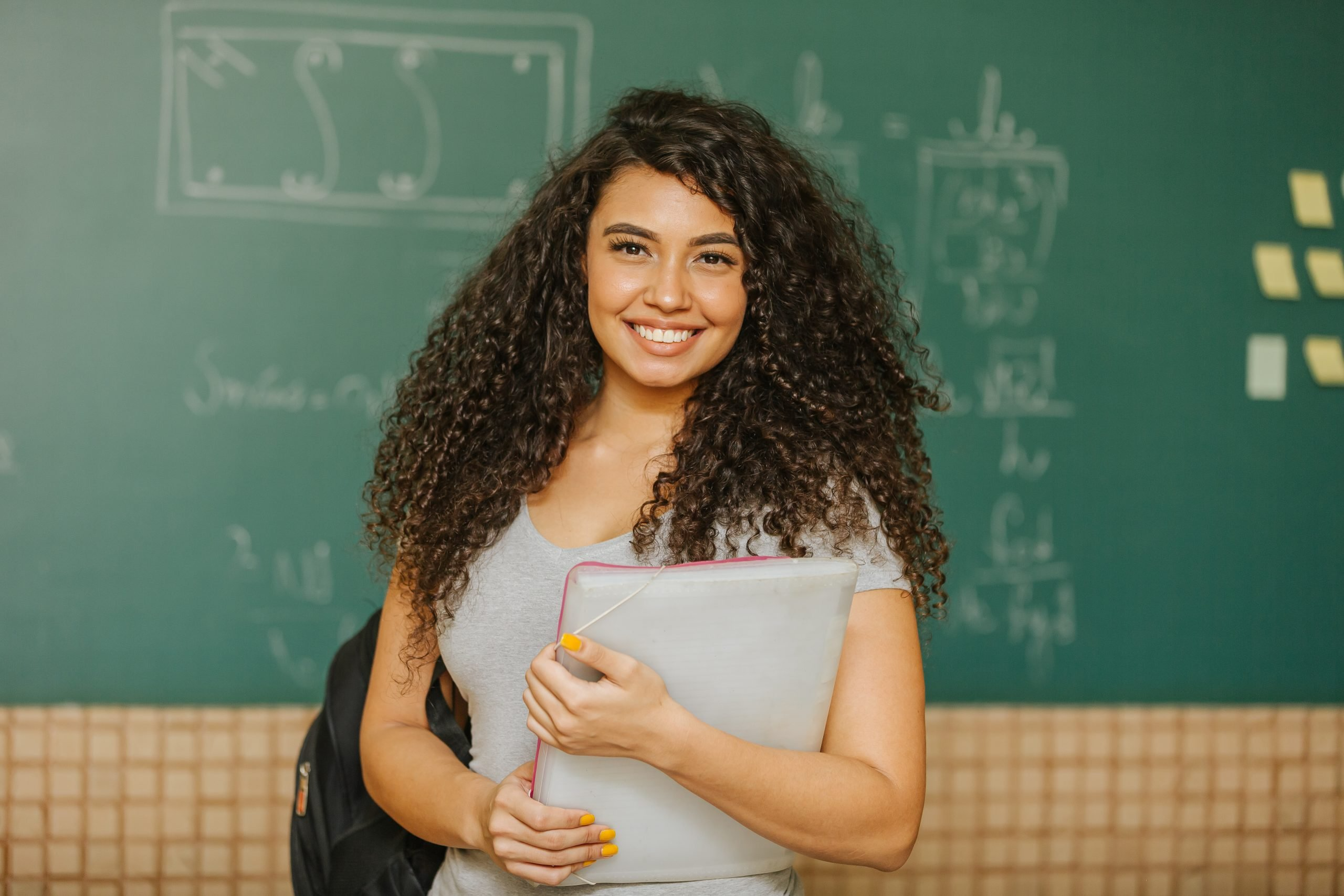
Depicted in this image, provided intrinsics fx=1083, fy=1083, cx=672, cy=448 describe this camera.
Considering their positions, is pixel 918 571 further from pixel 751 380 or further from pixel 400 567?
pixel 400 567

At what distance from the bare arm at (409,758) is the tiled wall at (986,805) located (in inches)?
39.8

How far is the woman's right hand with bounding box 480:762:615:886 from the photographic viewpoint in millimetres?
889

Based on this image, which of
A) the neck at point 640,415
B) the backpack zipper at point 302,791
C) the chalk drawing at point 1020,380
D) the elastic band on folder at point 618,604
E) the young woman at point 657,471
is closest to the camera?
the elastic band on folder at point 618,604

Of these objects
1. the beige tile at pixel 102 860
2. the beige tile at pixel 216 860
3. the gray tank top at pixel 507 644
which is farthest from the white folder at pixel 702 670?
the beige tile at pixel 102 860

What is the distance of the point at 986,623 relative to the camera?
7.29ft

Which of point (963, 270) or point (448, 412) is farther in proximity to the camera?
point (963, 270)

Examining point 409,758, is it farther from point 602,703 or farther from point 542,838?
point 602,703

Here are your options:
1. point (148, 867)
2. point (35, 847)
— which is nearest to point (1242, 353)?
point (148, 867)

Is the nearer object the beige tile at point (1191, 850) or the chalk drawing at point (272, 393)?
the chalk drawing at point (272, 393)

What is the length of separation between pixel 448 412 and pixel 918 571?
1.87ft

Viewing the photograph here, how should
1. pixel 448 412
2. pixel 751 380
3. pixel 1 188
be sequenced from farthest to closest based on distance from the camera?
pixel 1 188
pixel 448 412
pixel 751 380

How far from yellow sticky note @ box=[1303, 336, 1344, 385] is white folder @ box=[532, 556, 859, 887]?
1782mm

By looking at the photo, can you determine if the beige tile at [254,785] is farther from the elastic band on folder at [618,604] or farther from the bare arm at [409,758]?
the elastic band on folder at [618,604]

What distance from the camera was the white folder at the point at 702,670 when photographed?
806 millimetres
